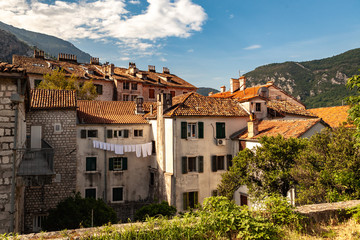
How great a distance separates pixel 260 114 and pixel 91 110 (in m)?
17.0

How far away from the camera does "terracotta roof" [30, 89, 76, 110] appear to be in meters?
21.1

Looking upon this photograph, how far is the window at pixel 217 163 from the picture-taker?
2395 cm

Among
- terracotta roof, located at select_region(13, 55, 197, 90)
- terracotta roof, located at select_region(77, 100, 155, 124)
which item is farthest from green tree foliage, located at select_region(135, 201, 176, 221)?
terracotta roof, located at select_region(13, 55, 197, 90)

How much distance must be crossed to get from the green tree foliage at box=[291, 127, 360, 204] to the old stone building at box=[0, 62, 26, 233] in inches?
486

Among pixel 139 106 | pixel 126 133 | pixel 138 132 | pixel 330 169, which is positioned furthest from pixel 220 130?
pixel 330 169

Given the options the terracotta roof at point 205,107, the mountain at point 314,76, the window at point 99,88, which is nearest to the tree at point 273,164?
the terracotta roof at point 205,107

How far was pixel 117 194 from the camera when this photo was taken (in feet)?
82.6

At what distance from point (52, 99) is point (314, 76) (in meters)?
89.4

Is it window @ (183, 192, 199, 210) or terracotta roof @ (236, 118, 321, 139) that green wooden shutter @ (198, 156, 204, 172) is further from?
terracotta roof @ (236, 118, 321, 139)

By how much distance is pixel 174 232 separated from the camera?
5961 mm

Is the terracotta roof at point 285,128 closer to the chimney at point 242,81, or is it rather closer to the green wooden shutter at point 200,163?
the green wooden shutter at point 200,163

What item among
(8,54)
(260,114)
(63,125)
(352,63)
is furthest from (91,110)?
(352,63)

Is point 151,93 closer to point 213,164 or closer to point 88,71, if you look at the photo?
point 88,71

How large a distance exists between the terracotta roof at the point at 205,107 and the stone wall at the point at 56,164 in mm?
8458
